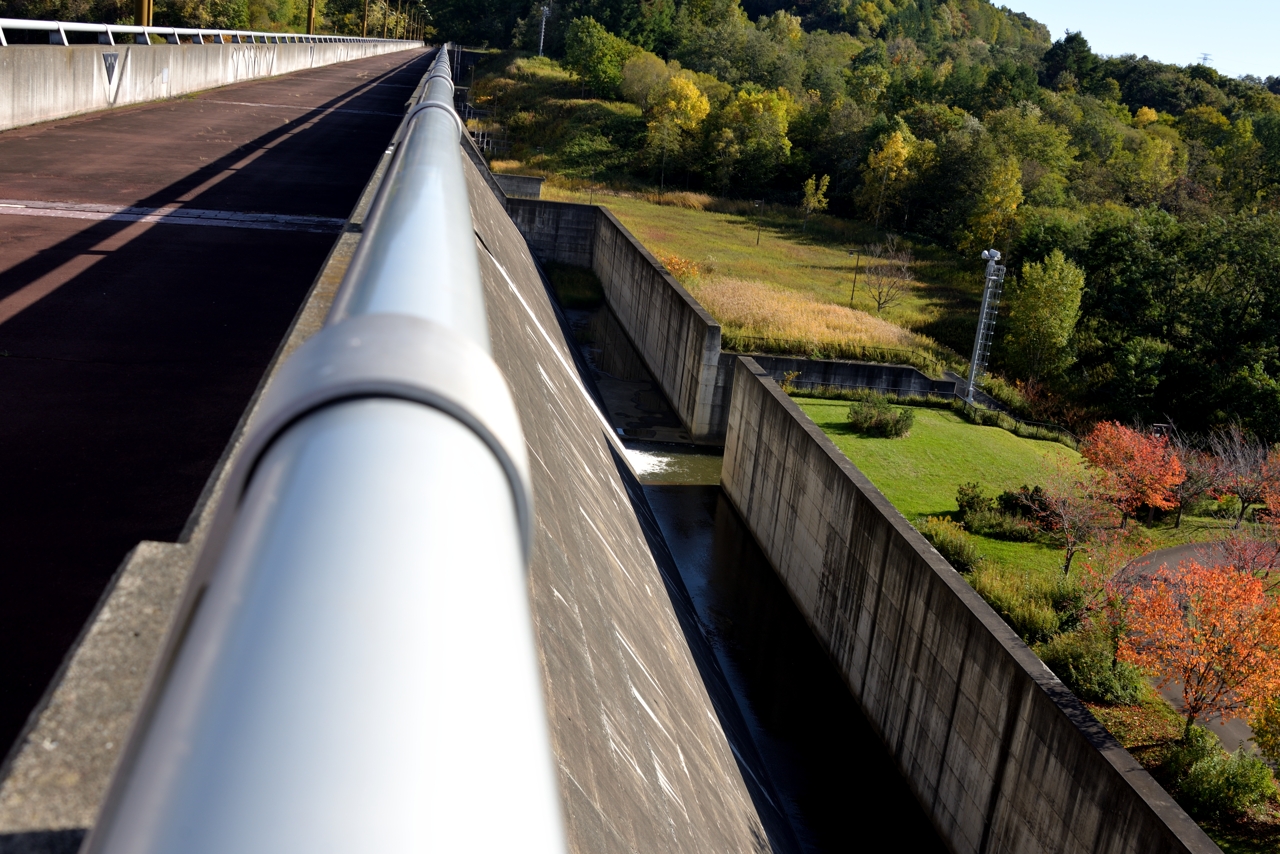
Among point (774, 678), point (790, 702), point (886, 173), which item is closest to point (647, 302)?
point (774, 678)

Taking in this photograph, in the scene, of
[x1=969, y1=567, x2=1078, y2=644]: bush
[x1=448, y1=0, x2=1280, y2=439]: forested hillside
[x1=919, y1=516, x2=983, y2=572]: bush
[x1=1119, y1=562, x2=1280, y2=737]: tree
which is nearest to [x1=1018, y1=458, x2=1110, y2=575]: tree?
[x1=969, y1=567, x2=1078, y2=644]: bush

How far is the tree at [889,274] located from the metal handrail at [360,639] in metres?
45.5

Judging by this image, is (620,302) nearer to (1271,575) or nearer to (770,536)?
(770,536)

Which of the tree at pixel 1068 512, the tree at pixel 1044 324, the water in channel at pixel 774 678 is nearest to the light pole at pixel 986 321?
the tree at pixel 1044 324

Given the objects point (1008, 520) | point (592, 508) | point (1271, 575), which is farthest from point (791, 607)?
point (592, 508)

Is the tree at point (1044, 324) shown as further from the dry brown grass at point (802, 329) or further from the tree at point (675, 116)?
the tree at point (675, 116)

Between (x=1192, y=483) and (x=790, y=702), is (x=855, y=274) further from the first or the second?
(x=790, y=702)

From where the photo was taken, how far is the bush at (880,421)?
97.9ft

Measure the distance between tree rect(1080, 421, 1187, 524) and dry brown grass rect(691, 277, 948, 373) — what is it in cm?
933

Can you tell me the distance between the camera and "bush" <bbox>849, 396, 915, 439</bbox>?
29844mm

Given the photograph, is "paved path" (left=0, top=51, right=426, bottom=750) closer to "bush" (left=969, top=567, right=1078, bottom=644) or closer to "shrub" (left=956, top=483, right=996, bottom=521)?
"bush" (left=969, top=567, right=1078, bottom=644)

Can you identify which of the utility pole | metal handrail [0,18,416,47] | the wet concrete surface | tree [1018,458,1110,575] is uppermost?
metal handrail [0,18,416,47]

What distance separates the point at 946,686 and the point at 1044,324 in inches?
1148

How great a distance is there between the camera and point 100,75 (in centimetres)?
2025
